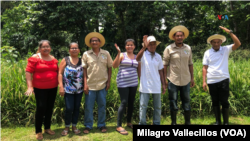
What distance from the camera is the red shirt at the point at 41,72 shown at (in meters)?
3.16

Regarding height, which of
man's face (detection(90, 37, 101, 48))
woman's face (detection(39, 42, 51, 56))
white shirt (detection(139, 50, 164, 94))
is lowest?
white shirt (detection(139, 50, 164, 94))

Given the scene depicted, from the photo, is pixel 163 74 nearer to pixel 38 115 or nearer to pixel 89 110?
pixel 89 110

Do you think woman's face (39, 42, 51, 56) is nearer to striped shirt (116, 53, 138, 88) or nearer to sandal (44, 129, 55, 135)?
striped shirt (116, 53, 138, 88)

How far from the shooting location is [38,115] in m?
3.34

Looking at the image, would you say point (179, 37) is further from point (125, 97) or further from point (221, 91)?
point (125, 97)

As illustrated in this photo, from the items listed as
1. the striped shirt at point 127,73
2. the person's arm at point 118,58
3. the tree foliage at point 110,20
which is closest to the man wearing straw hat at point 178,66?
the striped shirt at point 127,73

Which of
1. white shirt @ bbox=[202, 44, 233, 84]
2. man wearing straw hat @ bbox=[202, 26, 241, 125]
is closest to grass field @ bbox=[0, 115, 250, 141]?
man wearing straw hat @ bbox=[202, 26, 241, 125]

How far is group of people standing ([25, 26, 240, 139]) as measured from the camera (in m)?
3.29

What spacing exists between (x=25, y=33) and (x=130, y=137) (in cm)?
1414

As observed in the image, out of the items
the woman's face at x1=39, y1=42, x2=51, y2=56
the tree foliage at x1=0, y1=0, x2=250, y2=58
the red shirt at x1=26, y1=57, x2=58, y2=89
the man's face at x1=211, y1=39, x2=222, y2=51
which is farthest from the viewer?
the tree foliage at x1=0, y1=0, x2=250, y2=58

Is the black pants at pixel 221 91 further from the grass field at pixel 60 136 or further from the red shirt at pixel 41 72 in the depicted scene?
the red shirt at pixel 41 72

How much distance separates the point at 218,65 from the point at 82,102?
286 centimetres

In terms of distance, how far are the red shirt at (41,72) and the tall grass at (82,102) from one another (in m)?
0.96

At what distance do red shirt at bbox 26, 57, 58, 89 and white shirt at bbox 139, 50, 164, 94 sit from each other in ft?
5.20
